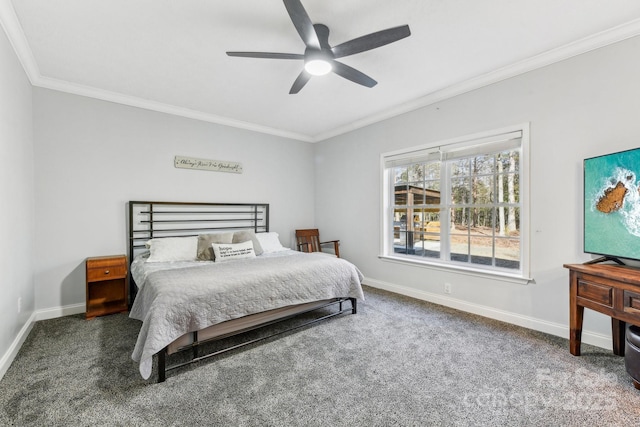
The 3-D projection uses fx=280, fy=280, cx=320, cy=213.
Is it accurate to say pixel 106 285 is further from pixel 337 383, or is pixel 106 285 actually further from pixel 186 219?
pixel 337 383

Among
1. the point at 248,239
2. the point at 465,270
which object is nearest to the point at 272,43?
the point at 248,239

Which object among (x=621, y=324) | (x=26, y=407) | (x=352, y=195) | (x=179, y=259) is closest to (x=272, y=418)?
(x=26, y=407)

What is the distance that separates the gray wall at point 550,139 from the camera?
2324 mm

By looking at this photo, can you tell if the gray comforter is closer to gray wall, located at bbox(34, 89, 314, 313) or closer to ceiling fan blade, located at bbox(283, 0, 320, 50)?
gray wall, located at bbox(34, 89, 314, 313)

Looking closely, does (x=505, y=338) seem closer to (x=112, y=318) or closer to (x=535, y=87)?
(x=535, y=87)

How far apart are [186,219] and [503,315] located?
162 inches

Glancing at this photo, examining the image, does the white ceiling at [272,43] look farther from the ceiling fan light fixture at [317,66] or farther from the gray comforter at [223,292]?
the gray comforter at [223,292]

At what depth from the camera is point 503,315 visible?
2.95 m

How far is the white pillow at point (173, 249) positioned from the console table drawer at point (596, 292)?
12.3 feet

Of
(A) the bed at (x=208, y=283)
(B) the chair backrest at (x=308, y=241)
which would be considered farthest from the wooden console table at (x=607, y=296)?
(B) the chair backrest at (x=308, y=241)

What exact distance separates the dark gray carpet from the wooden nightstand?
0.45 m

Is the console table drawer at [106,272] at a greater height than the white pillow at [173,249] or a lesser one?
lesser

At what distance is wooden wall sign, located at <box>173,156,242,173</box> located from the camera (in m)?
3.94

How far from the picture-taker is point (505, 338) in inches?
101
